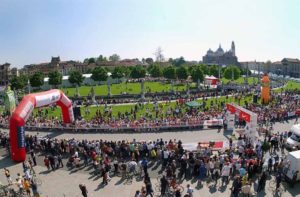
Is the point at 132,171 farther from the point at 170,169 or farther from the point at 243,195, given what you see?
the point at 243,195

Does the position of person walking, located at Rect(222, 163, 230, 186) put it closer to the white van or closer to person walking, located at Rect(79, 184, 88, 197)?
the white van

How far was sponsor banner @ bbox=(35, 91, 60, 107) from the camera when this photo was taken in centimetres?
2556

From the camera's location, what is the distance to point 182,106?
41.4 meters

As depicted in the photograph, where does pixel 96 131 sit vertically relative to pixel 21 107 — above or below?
below

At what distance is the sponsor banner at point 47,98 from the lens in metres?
25.6

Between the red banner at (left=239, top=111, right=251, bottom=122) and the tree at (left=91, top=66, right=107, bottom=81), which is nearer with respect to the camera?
the red banner at (left=239, top=111, right=251, bottom=122)

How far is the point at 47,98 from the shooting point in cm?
2680

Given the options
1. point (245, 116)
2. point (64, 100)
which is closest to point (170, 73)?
point (64, 100)

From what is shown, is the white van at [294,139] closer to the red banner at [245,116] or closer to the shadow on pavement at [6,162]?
the red banner at [245,116]

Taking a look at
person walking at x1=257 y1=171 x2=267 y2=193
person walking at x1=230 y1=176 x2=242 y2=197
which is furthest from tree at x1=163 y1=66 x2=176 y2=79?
person walking at x1=230 y1=176 x2=242 y2=197

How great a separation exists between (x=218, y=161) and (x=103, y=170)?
22.5 feet

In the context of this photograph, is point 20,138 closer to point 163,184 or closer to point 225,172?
point 163,184

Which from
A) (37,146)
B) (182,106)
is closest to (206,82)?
(182,106)

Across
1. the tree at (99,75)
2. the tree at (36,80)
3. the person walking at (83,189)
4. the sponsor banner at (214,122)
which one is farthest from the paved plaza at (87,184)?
the tree at (99,75)
